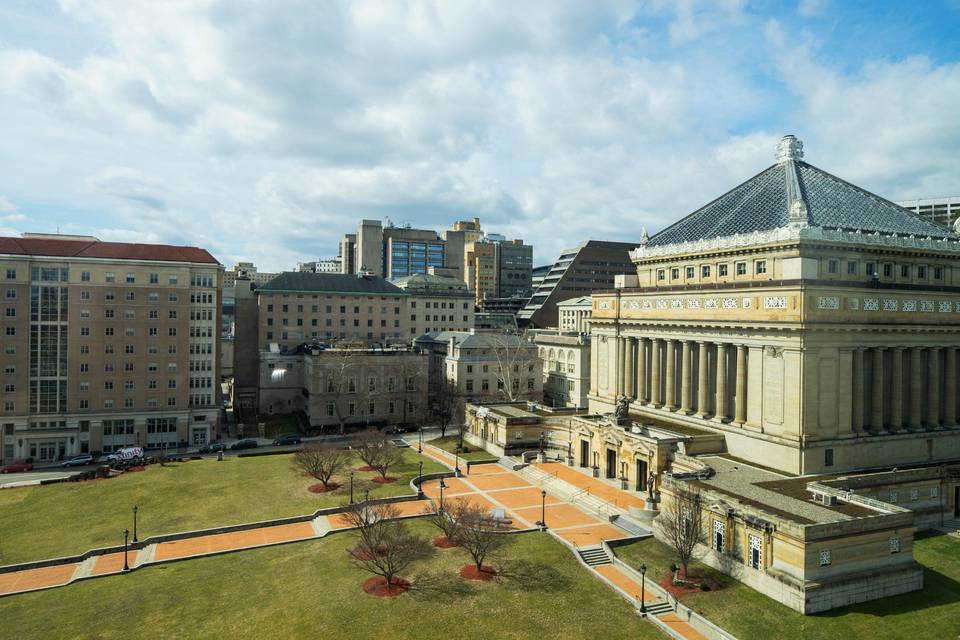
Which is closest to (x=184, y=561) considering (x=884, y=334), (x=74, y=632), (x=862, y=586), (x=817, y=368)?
(x=74, y=632)

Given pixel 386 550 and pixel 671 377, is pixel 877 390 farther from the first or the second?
pixel 386 550

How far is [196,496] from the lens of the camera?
202 feet

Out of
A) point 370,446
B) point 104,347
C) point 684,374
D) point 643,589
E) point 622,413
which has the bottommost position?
point 643,589

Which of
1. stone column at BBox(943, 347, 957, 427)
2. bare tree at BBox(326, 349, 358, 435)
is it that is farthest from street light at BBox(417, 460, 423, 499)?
stone column at BBox(943, 347, 957, 427)

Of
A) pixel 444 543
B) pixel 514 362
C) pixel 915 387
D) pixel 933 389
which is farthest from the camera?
pixel 514 362

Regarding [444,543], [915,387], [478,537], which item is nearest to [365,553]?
[478,537]

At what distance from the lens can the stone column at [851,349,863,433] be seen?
56.7m

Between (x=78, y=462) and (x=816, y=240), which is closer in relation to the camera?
(x=816, y=240)

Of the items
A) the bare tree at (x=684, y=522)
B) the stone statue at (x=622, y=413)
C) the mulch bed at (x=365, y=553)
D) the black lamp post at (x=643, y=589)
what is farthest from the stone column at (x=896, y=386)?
the mulch bed at (x=365, y=553)

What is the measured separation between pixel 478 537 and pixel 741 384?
32.4 meters

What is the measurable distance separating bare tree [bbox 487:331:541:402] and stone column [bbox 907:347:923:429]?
5713 centimetres

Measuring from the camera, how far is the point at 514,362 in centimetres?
10681

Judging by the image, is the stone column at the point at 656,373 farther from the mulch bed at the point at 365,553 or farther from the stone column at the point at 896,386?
the mulch bed at the point at 365,553

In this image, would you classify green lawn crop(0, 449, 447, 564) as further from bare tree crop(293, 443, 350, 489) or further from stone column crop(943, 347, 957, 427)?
stone column crop(943, 347, 957, 427)
